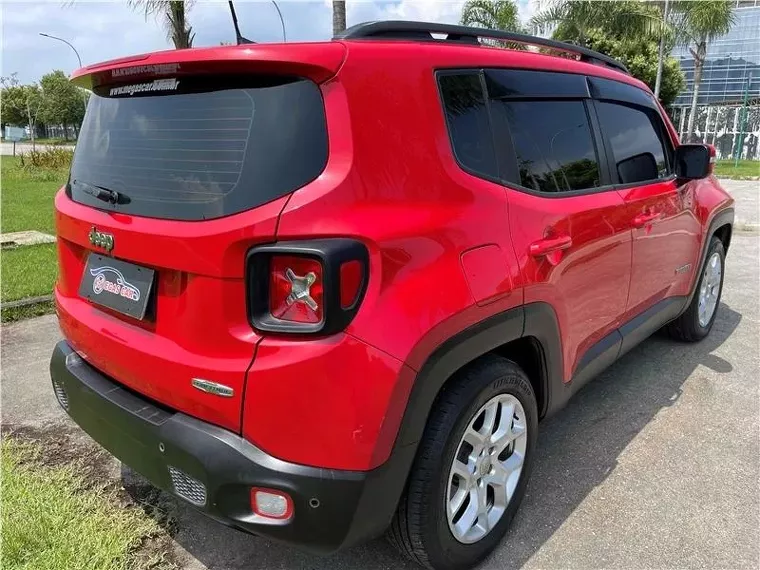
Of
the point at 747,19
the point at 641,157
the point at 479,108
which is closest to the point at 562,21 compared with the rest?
the point at 641,157

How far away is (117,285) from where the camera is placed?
2.05 metres

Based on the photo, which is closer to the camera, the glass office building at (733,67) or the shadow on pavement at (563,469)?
the shadow on pavement at (563,469)

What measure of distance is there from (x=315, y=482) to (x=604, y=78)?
253 cm

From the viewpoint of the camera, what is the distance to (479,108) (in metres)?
2.17

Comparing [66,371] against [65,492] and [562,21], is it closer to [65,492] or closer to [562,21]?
[65,492]

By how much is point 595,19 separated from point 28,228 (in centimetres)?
1957

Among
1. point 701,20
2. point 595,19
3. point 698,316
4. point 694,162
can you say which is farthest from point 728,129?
point 694,162

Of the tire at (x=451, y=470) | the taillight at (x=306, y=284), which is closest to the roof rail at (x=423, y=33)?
the taillight at (x=306, y=284)

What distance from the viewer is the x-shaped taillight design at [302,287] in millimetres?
1634

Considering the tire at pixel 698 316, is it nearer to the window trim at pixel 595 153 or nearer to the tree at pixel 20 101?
the window trim at pixel 595 153

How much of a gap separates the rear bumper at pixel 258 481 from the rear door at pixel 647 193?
2007 mm

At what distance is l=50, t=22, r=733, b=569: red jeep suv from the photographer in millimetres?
1670

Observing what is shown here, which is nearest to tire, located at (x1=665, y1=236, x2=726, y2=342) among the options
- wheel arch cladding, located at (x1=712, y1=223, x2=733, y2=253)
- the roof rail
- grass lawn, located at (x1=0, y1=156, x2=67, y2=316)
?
wheel arch cladding, located at (x1=712, y1=223, x2=733, y2=253)

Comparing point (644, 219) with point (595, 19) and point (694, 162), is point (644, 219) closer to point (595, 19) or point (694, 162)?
point (694, 162)
